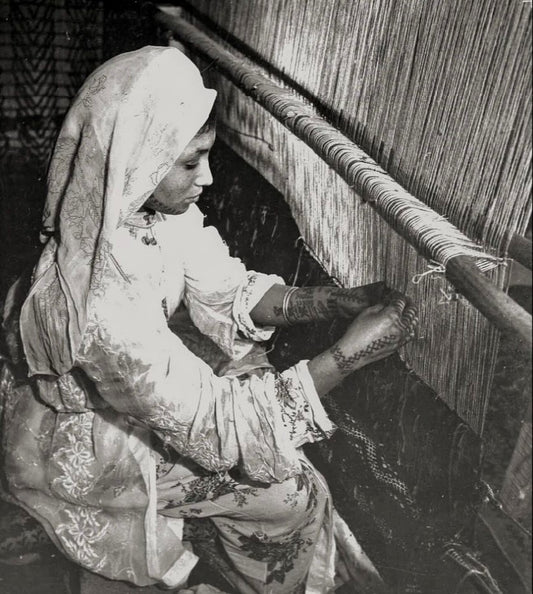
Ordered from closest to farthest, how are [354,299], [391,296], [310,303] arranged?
[391,296], [354,299], [310,303]

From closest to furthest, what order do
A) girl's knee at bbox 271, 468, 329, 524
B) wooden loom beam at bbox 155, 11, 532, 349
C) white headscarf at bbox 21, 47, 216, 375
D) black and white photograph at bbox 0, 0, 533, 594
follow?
1. wooden loom beam at bbox 155, 11, 532, 349
2. black and white photograph at bbox 0, 0, 533, 594
3. white headscarf at bbox 21, 47, 216, 375
4. girl's knee at bbox 271, 468, 329, 524

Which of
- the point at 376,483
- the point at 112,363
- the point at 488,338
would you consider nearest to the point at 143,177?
the point at 112,363

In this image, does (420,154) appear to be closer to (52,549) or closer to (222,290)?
(222,290)

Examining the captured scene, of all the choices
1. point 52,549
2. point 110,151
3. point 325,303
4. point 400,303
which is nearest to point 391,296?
point 400,303

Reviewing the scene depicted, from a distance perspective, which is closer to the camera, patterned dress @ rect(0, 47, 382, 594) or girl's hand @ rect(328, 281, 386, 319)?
patterned dress @ rect(0, 47, 382, 594)

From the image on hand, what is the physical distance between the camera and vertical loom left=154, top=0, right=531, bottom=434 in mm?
1060

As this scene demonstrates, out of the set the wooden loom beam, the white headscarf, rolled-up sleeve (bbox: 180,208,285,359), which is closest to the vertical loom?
the wooden loom beam

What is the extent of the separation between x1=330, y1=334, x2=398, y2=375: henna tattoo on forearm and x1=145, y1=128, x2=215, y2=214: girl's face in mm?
394

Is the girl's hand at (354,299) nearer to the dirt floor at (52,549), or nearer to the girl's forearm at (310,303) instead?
the girl's forearm at (310,303)

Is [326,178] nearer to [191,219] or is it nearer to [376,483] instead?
[191,219]

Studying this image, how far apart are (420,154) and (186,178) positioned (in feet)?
1.37

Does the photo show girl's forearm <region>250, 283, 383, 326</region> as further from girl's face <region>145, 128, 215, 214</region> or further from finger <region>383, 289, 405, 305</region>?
girl's face <region>145, 128, 215, 214</region>

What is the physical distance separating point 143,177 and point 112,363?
35cm

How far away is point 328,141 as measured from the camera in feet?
4.77
